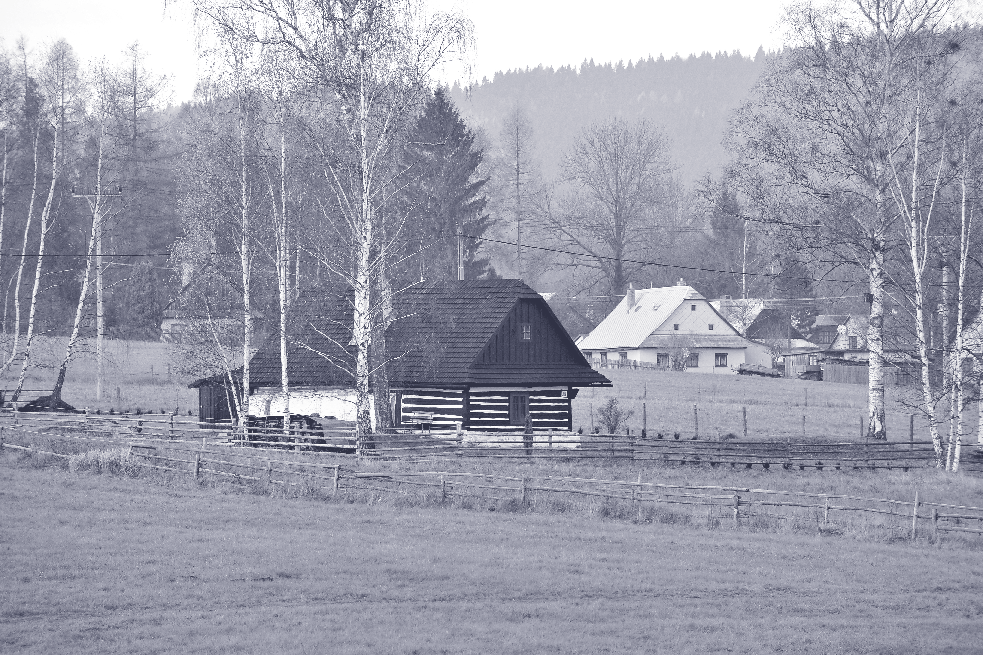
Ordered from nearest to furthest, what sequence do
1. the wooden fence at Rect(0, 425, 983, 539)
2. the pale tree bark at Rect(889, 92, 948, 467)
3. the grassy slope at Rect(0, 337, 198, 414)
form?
the wooden fence at Rect(0, 425, 983, 539), the pale tree bark at Rect(889, 92, 948, 467), the grassy slope at Rect(0, 337, 198, 414)

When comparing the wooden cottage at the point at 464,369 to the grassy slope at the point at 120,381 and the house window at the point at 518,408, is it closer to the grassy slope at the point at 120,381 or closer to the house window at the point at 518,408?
the house window at the point at 518,408

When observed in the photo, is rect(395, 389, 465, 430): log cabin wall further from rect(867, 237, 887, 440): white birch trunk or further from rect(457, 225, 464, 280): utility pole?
rect(457, 225, 464, 280): utility pole

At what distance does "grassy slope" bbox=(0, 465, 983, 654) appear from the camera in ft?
50.6

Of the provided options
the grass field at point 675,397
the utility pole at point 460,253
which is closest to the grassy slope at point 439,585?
the grass field at point 675,397

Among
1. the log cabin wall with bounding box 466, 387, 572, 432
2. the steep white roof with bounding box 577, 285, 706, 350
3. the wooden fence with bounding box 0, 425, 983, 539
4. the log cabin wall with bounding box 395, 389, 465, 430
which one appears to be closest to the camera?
the wooden fence with bounding box 0, 425, 983, 539

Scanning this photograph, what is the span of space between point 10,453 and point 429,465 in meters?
11.3

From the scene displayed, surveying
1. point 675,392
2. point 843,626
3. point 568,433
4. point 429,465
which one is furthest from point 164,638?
point 675,392

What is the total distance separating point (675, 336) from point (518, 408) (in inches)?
1769

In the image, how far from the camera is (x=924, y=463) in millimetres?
35156

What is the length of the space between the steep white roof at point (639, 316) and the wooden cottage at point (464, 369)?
4324 centimetres

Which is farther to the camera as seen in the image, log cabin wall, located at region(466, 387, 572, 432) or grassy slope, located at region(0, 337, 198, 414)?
grassy slope, located at region(0, 337, 198, 414)

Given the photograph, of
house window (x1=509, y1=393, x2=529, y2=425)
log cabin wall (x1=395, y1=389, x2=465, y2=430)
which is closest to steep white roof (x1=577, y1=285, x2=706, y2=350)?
house window (x1=509, y1=393, x2=529, y2=425)

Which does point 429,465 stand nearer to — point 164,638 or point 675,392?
point 164,638

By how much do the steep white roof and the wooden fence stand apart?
53004mm
